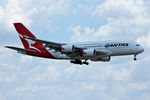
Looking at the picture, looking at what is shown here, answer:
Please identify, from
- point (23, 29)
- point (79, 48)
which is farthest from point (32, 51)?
point (79, 48)

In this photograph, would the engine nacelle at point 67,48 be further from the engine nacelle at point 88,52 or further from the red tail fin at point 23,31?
the red tail fin at point 23,31

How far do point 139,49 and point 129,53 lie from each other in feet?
6.86

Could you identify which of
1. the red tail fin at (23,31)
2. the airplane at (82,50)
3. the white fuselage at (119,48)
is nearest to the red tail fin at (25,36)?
the red tail fin at (23,31)

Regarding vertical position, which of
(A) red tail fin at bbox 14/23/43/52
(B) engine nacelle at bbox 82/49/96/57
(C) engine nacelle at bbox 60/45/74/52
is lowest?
(B) engine nacelle at bbox 82/49/96/57

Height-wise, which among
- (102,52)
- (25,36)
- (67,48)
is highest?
(25,36)

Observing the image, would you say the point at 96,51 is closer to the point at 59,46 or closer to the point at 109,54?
the point at 109,54

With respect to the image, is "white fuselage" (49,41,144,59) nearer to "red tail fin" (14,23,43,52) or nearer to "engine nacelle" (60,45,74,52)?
"engine nacelle" (60,45,74,52)

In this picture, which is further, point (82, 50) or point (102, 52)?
point (82, 50)

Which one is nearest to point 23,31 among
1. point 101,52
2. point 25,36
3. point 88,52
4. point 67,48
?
point 25,36

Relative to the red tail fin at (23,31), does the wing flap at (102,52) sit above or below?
below

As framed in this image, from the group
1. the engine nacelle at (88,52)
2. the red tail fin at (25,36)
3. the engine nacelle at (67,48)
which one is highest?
the red tail fin at (25,36)

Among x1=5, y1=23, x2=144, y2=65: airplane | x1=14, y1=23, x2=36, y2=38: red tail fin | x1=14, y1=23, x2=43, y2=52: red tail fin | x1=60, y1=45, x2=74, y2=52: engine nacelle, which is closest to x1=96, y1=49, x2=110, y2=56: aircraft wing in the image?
x1=5, y1=23, x2=144, y2=65: airplane

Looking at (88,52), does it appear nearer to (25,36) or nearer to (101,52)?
(101,52)

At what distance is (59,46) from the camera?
212 feet
